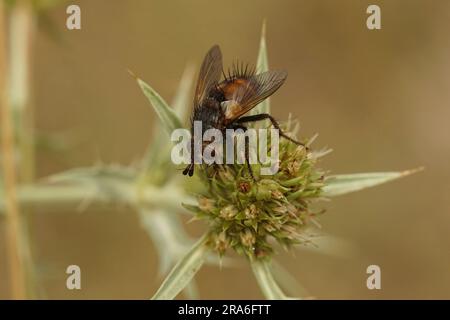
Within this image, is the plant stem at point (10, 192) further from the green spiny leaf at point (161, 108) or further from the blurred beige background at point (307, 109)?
the blurred beige background at point (307, 109)

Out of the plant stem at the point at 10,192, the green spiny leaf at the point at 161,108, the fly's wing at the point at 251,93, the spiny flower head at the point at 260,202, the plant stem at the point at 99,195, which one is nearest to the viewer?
the green spiny leaf at the point at 161,108

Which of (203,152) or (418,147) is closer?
(203,152)

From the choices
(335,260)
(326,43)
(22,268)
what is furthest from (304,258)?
(22,268)

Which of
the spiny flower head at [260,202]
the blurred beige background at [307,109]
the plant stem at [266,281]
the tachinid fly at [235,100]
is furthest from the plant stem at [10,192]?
the blurred beige background at [307,109]

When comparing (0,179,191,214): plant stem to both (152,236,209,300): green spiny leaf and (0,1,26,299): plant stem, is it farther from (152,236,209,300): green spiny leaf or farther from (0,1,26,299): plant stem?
(152,236,209,300): green spiny leaf

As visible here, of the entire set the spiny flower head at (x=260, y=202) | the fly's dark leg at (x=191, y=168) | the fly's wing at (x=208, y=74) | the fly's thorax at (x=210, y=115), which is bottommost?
the spiny flower head at (x=260, y=202)

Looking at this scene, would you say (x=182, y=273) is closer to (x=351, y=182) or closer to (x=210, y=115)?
(x=210, y=115)

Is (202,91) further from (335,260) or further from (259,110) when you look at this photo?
(335,260)
